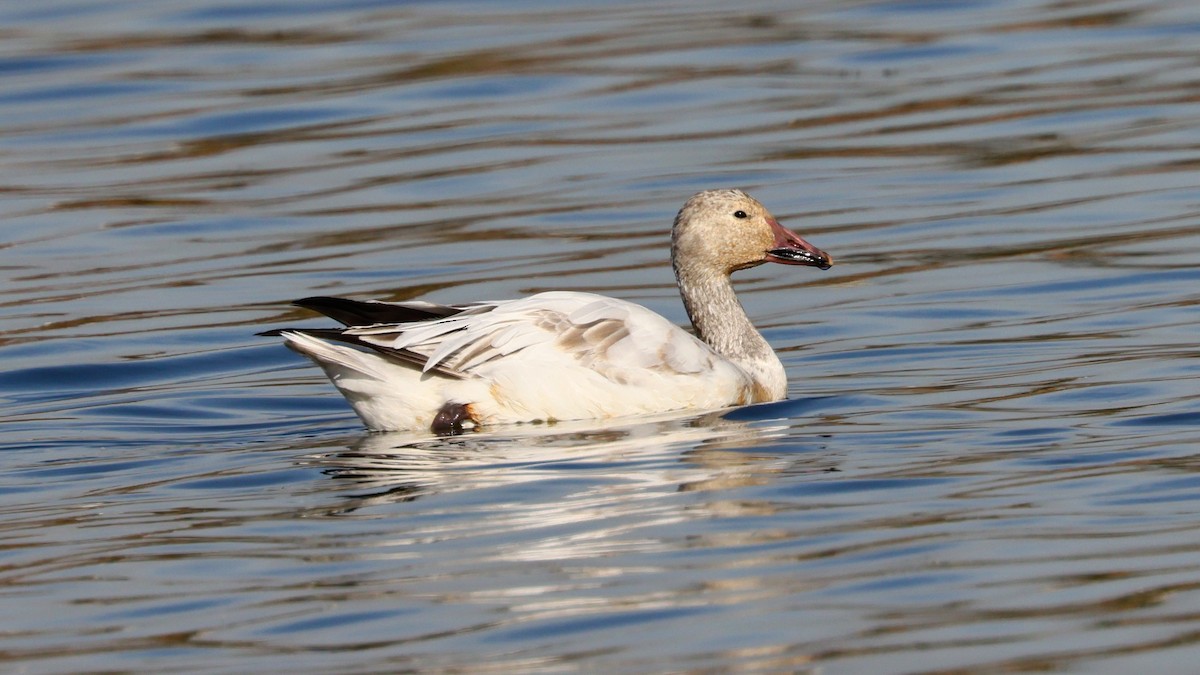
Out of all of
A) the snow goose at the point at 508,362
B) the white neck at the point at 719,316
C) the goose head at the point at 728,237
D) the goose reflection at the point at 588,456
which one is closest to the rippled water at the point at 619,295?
the goose reflection at the point at 588,456

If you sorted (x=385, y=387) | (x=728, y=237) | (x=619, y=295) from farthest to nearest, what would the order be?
1. (x=619, y=295)
2. (x=728, y=237)
3. (x=385, y=387)

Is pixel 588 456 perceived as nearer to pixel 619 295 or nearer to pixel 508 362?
pixel 508 362

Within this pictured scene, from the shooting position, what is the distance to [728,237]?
32.7ft

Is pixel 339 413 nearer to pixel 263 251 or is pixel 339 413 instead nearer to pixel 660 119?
pixel 263 251

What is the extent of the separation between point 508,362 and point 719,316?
1.59 meters

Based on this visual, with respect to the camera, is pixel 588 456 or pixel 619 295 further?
pixel 619 295

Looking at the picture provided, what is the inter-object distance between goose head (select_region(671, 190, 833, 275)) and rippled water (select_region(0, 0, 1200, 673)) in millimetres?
643

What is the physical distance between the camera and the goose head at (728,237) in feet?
32.6

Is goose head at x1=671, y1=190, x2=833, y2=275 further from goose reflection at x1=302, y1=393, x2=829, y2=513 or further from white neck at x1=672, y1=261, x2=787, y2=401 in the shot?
goose reflection at x1=302, y1=393, x2=829, y2=513

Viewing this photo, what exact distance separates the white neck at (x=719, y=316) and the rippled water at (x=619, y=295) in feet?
1.10

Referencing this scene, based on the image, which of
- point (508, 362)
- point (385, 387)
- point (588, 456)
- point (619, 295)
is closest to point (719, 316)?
point (508, 362)

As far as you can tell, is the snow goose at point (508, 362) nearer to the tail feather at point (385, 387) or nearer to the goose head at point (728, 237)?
the tail feather at point (385, 387)

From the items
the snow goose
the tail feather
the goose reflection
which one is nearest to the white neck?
the snow goose

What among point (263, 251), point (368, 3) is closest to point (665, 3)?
point (368, 3)
